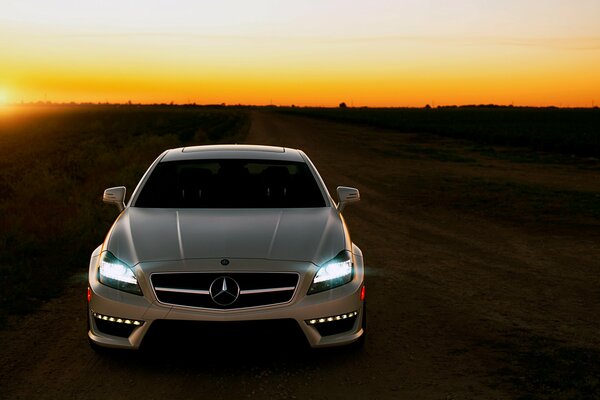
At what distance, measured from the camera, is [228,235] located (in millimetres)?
4789

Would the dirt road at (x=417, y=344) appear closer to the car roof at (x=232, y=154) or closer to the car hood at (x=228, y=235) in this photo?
the car hood at (x=228, y=235)

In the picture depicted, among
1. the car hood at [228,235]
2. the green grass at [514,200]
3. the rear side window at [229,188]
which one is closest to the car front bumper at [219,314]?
the car hood at [228,235]

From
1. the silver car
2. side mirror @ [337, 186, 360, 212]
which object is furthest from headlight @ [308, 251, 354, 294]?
side mirror @ [337, 186, 360, 212]

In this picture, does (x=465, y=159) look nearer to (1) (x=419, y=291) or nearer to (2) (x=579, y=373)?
(1) (x=419, y=291)

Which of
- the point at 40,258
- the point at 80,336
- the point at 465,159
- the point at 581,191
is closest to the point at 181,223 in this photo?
the point at 80,336

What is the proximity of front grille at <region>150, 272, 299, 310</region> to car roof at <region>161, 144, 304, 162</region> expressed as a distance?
1.96 metres

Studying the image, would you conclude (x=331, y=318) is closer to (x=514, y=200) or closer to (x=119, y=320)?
(x=119, y=320)

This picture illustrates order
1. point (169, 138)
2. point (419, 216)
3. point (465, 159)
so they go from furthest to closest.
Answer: point (169, 138) → point (465, 159) → point (419, 216)

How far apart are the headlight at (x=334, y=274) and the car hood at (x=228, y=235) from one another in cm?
5

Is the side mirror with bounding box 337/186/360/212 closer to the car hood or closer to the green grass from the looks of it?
the car hood

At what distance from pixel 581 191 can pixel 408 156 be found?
40.7 feet

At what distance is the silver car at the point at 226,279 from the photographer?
4.32 m

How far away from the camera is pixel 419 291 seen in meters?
7.00

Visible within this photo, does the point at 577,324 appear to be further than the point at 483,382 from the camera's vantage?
Yes
